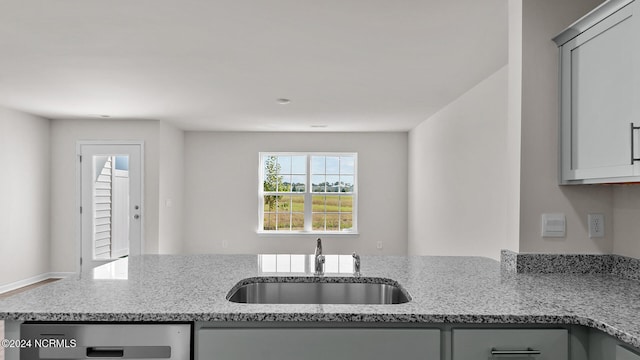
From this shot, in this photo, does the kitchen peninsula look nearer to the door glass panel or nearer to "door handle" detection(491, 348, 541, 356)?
"door handle" detection(491, 348, 541, 356)

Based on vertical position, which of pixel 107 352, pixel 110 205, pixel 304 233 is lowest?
pixel 304 233

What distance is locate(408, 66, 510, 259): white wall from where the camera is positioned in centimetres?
360

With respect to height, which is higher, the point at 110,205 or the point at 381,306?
the point at 110,205

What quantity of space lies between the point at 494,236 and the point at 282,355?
2818 mm

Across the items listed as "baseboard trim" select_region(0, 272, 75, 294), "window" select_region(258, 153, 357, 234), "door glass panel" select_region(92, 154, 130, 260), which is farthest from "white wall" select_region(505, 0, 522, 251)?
"baseboard trim" select_region(0, 272, 75, 294)

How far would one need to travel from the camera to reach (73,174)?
6414mm

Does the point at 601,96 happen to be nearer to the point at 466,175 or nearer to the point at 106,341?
the point at 106,341

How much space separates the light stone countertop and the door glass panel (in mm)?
4760

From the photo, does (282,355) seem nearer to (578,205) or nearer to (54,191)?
(578,205)

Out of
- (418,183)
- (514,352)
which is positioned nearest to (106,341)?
(514,352)

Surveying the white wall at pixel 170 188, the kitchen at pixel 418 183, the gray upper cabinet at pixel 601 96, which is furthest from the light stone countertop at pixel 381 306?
the white wall at pixel 170 188

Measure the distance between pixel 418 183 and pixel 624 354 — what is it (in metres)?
5.47

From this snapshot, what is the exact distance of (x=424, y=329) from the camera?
1.34m

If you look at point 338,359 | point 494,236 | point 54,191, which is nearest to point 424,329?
point 338,359
